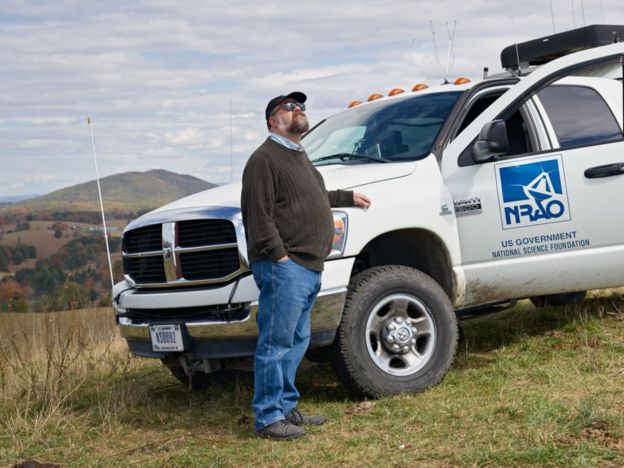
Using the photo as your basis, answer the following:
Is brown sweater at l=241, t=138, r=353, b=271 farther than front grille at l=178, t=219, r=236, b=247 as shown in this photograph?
No

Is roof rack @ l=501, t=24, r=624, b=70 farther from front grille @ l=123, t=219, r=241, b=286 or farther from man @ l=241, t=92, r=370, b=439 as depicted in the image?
front grille @ l=123, t=219, r=241, b=286

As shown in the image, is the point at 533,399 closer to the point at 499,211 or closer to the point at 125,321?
the point at 499,211

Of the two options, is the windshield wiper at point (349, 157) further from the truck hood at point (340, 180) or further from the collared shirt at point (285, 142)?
the collared shirt at point (285, 142)

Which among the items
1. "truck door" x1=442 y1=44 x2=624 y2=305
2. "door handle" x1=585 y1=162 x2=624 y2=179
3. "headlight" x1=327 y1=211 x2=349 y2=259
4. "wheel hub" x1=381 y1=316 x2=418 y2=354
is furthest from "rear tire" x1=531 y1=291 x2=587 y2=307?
"headlight" x1=327 y1=211 x2=349 y2=259

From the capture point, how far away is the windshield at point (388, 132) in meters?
6.39

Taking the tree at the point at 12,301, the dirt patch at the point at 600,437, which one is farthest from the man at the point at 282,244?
the tree at the point at 12,301

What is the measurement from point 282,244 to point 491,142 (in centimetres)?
180

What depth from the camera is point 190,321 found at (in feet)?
18.6

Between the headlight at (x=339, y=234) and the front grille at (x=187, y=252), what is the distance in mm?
574

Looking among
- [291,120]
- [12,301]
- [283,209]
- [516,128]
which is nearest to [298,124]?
[291,120]

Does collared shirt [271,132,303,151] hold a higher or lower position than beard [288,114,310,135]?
lower

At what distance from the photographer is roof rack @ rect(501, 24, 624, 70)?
7.18m

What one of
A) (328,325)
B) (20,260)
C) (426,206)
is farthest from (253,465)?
(20,260)

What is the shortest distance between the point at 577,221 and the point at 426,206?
111 cm
